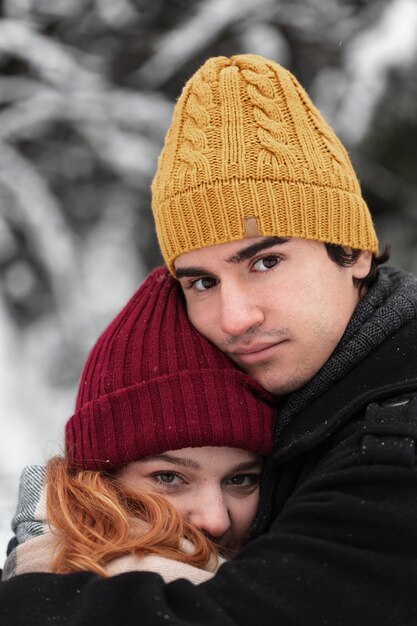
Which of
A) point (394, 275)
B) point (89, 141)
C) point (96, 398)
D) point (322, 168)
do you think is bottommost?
point (96, 398)

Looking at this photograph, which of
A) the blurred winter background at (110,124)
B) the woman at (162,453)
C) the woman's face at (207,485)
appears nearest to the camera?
the woman at (162,453)

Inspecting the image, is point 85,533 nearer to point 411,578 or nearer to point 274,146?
point 411,578

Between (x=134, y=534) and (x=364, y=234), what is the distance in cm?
94

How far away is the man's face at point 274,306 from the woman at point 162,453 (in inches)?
3.0

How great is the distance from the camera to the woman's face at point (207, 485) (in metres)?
2.05

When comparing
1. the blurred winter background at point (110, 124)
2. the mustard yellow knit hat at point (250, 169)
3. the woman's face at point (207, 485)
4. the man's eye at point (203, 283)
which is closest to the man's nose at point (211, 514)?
the woman's face at point (207, 485)

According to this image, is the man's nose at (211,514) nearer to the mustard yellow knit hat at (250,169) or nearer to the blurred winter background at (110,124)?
the mustard yellow knit hat at (250,169)

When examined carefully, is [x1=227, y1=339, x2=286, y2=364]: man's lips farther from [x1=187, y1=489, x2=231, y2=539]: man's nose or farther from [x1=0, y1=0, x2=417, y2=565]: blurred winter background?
[x1=0, y1=0, x2=417, y2=565]: blurred winter background

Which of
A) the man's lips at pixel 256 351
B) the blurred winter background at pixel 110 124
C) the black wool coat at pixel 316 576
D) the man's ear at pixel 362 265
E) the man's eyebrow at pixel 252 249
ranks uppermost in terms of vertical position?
the blurred winter background at pixel 110 124

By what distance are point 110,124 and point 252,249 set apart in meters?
4.64

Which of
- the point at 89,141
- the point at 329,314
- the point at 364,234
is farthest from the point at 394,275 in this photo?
the point at 89,141

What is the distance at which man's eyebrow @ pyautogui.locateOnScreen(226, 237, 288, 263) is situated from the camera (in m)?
2.06

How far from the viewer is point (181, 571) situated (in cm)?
180

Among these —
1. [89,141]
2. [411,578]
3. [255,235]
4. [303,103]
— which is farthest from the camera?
[89,141]
